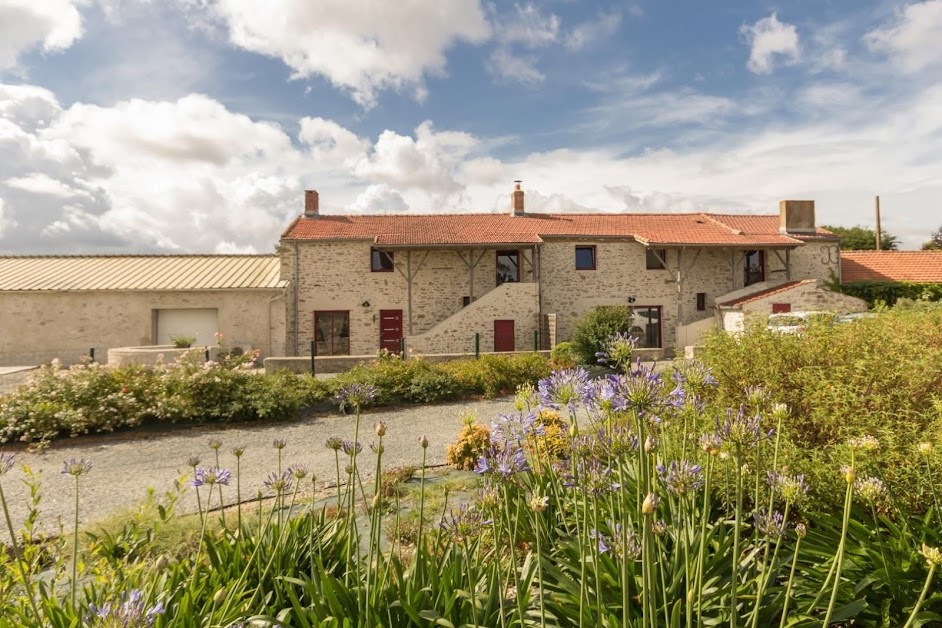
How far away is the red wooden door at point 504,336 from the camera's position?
18391 millimetres

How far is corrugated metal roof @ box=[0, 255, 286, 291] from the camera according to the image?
18.7m

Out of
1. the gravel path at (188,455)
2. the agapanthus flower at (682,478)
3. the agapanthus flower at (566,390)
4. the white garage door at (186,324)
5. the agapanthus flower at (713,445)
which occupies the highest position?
the white garage door at (186,324)

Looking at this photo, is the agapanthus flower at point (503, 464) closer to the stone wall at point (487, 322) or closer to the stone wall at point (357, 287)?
the stone wall at point (487, 322)

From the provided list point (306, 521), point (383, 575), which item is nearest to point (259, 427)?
point (306, 521)

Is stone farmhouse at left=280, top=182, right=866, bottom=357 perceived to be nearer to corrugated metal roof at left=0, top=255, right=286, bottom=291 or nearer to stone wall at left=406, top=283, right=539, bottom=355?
stone wall at left=406, top=283, right=539, bottom=355

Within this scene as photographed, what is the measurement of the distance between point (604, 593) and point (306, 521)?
1707 mm

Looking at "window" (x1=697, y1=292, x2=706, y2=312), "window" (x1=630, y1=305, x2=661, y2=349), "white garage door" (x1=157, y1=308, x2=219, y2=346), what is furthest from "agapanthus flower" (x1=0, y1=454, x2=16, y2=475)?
"window" (x1=697, y1=292, x2=706, y2=312)

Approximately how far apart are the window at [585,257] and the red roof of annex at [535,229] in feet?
1.92

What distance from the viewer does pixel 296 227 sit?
20.0m

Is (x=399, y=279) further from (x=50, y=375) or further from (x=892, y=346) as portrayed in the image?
(x=892, y=346)

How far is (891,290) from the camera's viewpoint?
63.0 ft

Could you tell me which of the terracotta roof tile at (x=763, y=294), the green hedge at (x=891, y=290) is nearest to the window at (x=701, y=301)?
the terracotta roof tile at (x=763, y=294)

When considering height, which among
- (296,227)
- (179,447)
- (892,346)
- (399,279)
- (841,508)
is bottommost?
(179,447)

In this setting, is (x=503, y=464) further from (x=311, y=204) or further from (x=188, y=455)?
(x=311, y=204)
